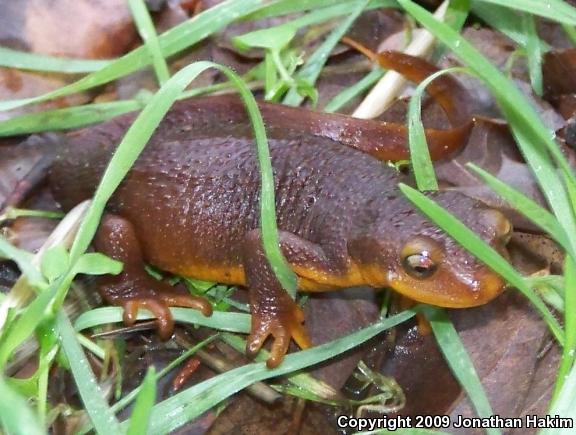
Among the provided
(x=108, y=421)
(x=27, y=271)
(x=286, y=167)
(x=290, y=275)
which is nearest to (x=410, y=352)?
(x=290, y=275)

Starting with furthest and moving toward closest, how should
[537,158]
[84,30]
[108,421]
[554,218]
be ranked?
[84,30] → [537,158] → [554,218] → [108,421]

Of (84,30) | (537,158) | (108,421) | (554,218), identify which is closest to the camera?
(108,421)

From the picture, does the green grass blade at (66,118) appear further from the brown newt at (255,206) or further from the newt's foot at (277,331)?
the newt's foot at (277,331)

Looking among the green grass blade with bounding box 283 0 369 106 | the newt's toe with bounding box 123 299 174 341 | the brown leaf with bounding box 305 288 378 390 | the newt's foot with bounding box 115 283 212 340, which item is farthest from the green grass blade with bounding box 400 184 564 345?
the green grass blade with bounding box 283 0 369 106

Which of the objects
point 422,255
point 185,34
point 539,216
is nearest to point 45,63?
point 185,34

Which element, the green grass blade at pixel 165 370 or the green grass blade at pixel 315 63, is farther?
the green grass blade at pixel 315 63

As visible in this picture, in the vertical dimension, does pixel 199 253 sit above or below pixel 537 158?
below

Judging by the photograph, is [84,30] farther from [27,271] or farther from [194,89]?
[27,271]

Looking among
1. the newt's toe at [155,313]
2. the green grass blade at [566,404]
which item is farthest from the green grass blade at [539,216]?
the newt's toe at [155,313]
